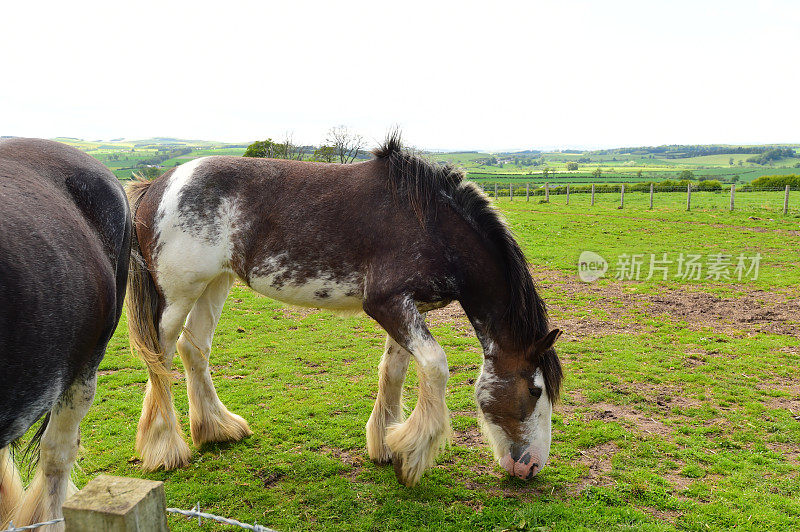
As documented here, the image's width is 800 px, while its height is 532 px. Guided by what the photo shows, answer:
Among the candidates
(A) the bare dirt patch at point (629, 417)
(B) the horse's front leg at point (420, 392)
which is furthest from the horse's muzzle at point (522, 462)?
(A) the bare dirt patch at point (629, 417)

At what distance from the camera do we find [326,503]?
153 inches

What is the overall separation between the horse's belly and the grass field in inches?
54.4

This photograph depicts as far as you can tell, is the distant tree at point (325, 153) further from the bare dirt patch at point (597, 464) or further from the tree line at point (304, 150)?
the bare dirt patch at point (597, 464)

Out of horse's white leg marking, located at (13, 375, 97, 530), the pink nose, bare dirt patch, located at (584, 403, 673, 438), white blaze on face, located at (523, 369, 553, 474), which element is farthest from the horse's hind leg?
bare dirt patch, located at (584, 403, 673, 438)

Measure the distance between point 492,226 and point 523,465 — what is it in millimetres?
1822

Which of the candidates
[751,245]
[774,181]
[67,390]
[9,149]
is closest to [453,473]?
[67,390]

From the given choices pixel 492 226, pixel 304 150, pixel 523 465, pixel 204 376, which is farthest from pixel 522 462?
pixel 304 150

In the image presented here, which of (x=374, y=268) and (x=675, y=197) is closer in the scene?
(x=374, y=268)

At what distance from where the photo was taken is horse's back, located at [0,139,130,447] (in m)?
2.08

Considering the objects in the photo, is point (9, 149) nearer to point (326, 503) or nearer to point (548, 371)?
point (326, 503)

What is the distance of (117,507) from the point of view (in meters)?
1.53

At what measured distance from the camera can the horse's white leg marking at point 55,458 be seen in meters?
2.71

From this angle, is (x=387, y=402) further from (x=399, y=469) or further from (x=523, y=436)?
(x=523, y=436)

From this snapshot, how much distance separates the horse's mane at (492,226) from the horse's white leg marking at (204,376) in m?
1.87
